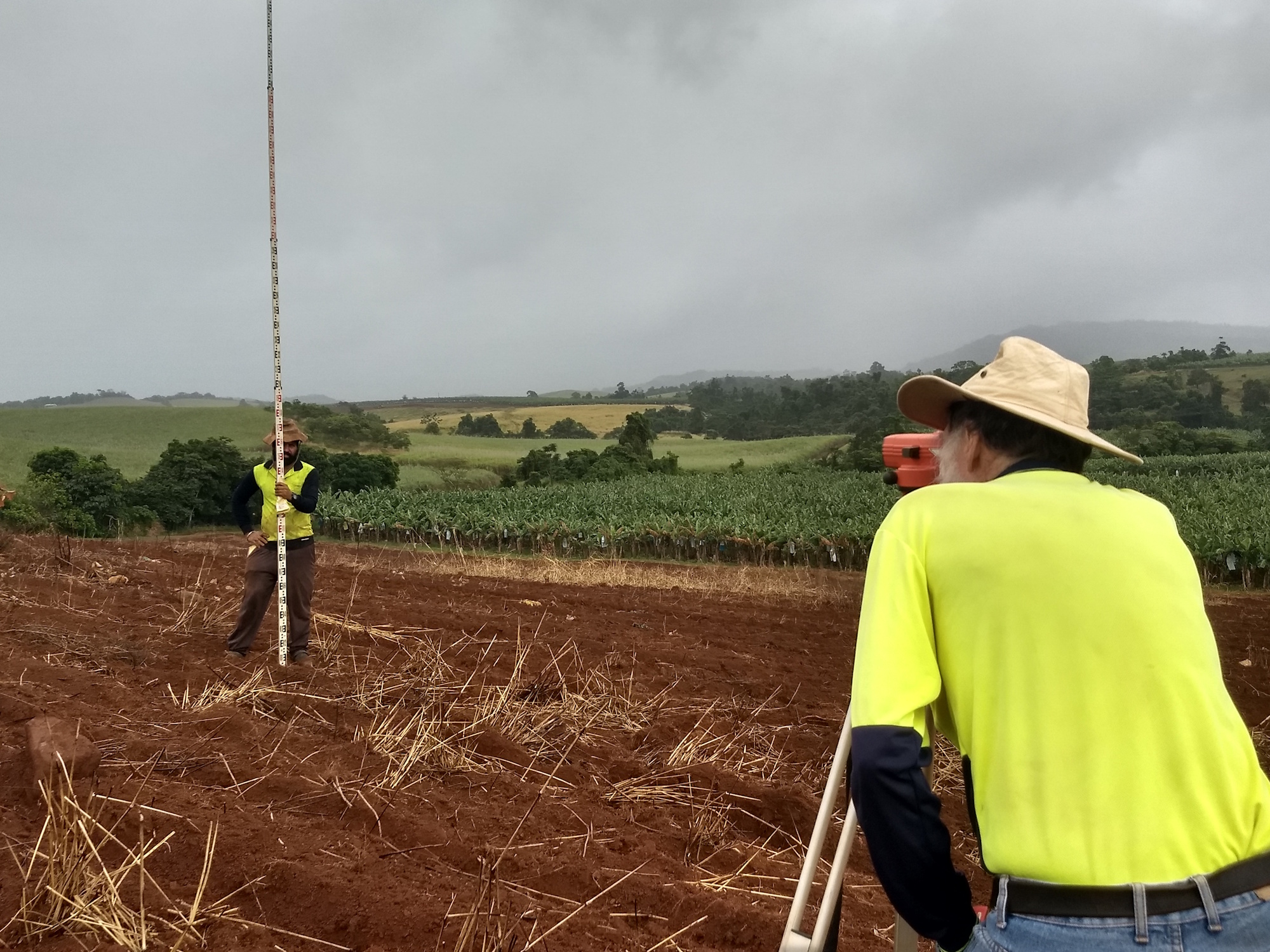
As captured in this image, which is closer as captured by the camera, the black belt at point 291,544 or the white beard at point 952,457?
the white beard at point 952,457

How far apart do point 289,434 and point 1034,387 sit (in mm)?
6231

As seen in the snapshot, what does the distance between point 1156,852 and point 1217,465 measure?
125ft

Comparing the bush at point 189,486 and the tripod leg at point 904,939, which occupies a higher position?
the tripod leg at point 904,939

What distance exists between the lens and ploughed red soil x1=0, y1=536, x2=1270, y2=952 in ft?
10.8

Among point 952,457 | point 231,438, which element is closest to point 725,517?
point 952,457

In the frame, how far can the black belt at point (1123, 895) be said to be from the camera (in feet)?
4.65

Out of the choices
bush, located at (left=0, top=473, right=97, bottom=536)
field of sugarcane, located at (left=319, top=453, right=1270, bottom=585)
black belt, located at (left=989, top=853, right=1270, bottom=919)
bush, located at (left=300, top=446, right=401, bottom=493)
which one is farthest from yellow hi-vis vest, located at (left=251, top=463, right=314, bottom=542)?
bush, located at (left=300, top=446, right=401, bottom=493)

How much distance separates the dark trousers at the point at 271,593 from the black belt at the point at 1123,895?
644 centimetres

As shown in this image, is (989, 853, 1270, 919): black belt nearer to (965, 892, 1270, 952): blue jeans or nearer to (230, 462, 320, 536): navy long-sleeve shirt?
(965, 892, 1270, 952): blue jeans

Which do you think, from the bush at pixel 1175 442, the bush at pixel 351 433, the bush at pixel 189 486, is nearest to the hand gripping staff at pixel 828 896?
the bush at pixel 189 486

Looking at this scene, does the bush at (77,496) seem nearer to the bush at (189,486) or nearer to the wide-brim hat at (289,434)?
the bush at (189,486)

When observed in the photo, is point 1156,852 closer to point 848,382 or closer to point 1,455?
point 1,455

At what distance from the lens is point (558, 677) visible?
679cm

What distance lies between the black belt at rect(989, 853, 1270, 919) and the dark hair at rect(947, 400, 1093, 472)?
2.50 feet
